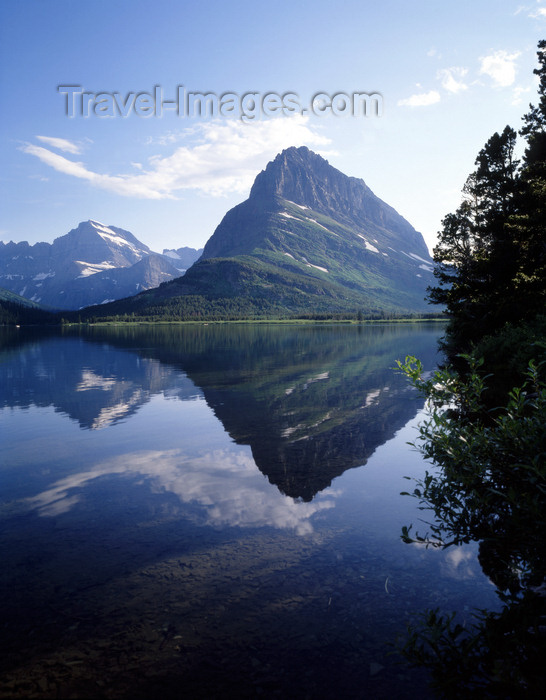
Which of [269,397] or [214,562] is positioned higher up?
[269,397]

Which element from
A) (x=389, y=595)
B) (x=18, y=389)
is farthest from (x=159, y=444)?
(x=18, y=389)

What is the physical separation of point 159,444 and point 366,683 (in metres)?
17.6

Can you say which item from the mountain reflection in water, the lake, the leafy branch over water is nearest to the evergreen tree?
the mountain reflection in water

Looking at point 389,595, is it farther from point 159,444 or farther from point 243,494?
point 159,444

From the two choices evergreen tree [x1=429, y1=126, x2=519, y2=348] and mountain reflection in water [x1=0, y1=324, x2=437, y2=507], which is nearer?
mountain reflection in water [x1=0, y1=324, x2=437, y2=507]

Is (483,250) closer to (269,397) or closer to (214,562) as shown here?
(269,397)

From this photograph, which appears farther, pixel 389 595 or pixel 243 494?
pixel 243 494

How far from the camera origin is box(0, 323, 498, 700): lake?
26.2 ft

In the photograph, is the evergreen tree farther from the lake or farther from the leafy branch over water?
the leafy branch over water

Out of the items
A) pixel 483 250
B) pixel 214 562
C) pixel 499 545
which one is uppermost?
pixel 483 250

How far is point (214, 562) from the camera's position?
11609mm

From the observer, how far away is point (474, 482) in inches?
356


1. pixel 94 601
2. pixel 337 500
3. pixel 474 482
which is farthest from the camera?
pixel 337 500

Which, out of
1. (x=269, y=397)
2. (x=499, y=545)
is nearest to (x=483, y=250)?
(x=269, y=397)
